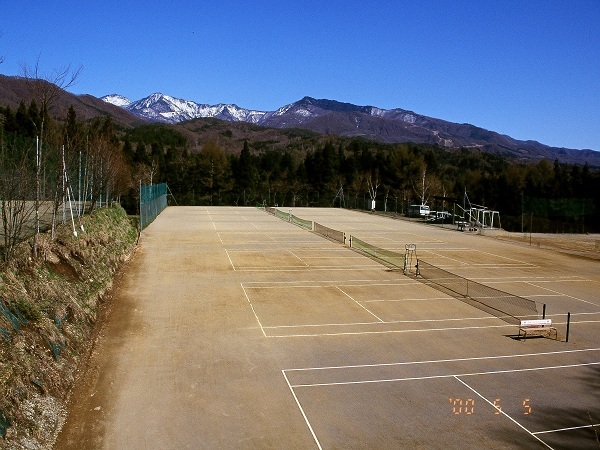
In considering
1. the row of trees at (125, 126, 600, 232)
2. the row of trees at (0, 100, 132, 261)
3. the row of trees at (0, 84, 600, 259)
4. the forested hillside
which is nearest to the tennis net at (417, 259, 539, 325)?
the row of trees at (0, 100, 132, 261)

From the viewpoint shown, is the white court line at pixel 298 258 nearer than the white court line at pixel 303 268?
No

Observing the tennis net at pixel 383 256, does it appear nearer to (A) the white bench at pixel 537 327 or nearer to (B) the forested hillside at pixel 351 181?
(A) the white bench at pixel 537 327

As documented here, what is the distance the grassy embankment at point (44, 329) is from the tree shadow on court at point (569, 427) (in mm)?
7972

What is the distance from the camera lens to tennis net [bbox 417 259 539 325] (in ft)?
61.7

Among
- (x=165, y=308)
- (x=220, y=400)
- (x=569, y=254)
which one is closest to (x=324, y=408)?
(x=220, y=400)

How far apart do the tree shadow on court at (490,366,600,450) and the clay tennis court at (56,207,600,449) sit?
0.04 meters

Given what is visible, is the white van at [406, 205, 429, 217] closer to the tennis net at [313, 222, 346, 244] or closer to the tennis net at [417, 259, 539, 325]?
the tennis net at [313, 222, 346, 244]

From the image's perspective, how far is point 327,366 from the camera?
13172mm

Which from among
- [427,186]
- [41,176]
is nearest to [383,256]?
[41,176]

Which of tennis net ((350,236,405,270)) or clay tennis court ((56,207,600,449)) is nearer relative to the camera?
clay tennis court ((56,207,600,449))

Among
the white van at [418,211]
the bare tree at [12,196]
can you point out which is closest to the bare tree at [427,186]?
the white van at [418,211]

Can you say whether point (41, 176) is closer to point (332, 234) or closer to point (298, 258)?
point (298, 258)

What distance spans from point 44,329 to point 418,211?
5654 centimetres

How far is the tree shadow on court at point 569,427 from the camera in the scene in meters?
9.76
